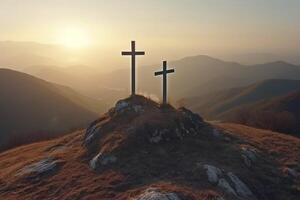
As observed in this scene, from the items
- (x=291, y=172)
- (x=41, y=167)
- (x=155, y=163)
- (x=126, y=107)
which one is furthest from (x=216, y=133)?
(x=41, y=167)

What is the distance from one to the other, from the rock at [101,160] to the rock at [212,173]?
681cm

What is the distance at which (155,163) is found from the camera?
30.4 m

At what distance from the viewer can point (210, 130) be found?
37.7 m

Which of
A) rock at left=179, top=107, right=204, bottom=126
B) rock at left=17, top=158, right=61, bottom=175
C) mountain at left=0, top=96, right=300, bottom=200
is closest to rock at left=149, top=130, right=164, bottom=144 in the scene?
mountain at left=0, top=96, right=300, bottom=200

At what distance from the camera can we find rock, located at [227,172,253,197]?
27781 millimetres

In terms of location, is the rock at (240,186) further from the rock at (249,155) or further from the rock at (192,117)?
the rock at (192,117)

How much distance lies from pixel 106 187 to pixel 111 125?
980 centimetres

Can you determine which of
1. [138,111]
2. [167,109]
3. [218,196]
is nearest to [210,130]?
[167,109]

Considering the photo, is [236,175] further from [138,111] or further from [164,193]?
[138,111]

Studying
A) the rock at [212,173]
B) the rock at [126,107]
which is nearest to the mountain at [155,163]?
the rock at [212,173]

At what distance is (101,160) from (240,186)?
1023 centimetres

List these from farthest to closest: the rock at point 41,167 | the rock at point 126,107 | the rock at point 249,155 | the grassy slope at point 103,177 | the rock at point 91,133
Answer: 1. the rock at point 126,107
2. the rock at point 91,133
3. the rock at point 41,167
4. the rock at point 249,155
5. the grassy slope at point 103,177

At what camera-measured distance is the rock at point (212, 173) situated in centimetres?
2820

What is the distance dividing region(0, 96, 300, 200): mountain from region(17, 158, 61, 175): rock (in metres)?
0.09
